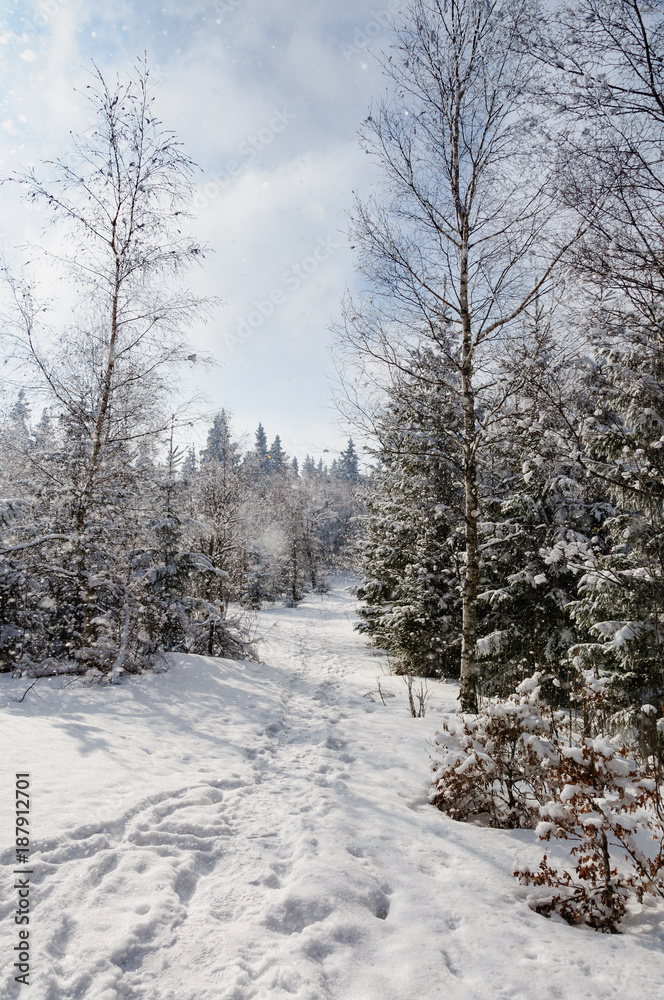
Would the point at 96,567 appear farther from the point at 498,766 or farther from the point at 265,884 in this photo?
the point at 498,766

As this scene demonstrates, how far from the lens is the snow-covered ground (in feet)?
6.59

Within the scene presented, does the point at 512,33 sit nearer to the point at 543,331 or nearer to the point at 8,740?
the point at 543,331

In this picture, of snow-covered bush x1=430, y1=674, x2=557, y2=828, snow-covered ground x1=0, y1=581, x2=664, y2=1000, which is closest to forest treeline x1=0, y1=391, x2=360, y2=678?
snow-covered ground x1=0, y1=581, x2=664, y2=1000

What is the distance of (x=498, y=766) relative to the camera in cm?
368

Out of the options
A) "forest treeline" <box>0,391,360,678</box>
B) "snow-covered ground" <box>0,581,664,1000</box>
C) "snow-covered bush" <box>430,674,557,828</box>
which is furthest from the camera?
"forest treeline" <box>0,391,360,678</box>

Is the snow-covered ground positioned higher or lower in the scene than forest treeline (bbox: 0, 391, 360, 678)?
lower

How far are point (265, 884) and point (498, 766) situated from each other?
6.82ft

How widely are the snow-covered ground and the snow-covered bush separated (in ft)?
0.81

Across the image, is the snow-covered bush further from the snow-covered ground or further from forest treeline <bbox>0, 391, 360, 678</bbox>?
forest treeline <bbox>0, 391, 360, 678</bbox>

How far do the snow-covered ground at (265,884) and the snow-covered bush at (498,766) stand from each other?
25cm

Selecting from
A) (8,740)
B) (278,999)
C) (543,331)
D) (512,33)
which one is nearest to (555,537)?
(543,331)

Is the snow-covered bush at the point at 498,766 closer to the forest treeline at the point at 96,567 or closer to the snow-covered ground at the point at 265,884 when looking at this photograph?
the snow-covered ground at the point at 265,884

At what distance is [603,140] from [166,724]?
7.70 meters

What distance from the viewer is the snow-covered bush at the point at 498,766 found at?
11.8 ft
